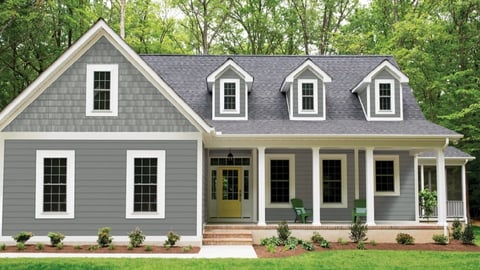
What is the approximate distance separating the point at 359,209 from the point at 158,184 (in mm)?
6881

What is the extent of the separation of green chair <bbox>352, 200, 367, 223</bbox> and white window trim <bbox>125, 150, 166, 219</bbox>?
662 cm

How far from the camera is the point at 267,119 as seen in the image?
19.4 metres

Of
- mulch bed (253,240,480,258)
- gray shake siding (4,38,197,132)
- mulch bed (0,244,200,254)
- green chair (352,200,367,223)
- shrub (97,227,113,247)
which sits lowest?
mulch bed (253,240,480,258)

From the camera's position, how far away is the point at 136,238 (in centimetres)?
1545

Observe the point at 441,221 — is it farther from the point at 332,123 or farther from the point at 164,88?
the point at 164,88

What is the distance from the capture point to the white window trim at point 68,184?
52.5 ft

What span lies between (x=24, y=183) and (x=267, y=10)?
996 inches

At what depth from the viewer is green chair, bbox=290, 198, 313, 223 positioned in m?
18.3

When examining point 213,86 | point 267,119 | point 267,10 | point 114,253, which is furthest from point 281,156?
point 267,10

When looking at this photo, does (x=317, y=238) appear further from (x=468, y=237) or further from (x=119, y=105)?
(x=119, y=105)

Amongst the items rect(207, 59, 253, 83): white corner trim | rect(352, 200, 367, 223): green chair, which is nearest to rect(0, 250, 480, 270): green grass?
rect(352, 200, 367, 223): green chair

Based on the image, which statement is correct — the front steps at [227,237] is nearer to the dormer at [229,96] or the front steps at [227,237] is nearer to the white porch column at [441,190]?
the dormer at [229,96]

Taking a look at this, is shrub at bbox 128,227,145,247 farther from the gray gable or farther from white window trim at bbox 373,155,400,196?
white window trim at bbox 373,155,400,196

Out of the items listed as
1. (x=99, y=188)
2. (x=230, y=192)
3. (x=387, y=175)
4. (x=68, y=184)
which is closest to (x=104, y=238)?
(x=99, y=188)
